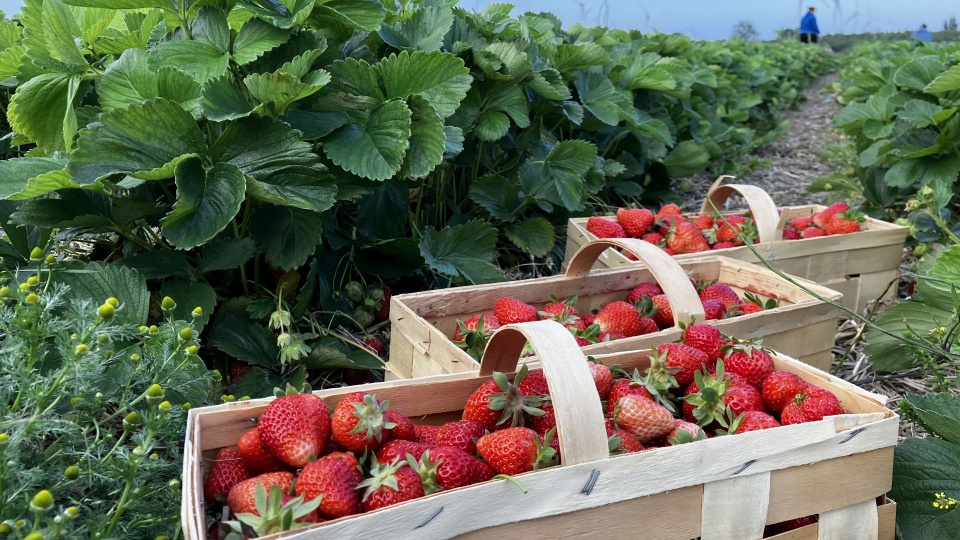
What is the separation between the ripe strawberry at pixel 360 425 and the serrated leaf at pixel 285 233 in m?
0.73

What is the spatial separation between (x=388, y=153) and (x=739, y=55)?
21.2 feet

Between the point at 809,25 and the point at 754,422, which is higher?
the point at 809,25

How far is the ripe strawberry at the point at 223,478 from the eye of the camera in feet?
3.70

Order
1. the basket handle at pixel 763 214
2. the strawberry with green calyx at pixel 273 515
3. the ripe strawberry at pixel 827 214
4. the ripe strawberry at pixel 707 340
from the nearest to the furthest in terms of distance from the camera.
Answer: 1. the strawberry with green calyx at pixel 273 515
2. the ripe strawberry at pixel 707 340
3. the basket handle at pixel 763 214
4. the ripe strawberry at pixel 827 214

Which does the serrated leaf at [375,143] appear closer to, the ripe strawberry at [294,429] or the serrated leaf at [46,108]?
the serrated leaf at [46,108]

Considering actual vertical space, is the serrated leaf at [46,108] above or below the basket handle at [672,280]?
above

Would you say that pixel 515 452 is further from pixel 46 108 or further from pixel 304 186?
pixel 46 108

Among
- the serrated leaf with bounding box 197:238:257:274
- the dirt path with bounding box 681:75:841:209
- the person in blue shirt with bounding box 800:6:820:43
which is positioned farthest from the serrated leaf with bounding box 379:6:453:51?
the person in blue shirt with bounding box 800:6:820:43

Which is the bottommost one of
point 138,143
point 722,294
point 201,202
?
point 722,294

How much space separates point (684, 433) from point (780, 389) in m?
0.31

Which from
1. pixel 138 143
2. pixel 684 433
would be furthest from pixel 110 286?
pixel 684 433

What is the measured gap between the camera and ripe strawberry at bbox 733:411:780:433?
1.28 metres

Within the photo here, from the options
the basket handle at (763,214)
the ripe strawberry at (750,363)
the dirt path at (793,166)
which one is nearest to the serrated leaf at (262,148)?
the ripe strawberry at (750,363)

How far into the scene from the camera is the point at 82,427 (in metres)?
1.08
